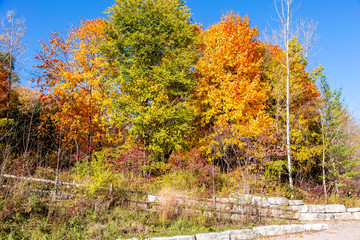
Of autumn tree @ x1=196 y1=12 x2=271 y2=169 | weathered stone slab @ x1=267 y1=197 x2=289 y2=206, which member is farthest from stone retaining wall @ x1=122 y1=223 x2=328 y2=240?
autumn tree @ x1=196 y1=12 x2=271 y2=169

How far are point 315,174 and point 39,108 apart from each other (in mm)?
20045

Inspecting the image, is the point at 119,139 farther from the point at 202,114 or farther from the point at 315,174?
the point at 315,174

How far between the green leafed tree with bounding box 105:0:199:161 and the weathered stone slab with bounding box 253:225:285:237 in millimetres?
5934

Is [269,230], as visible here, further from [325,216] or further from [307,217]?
[325,216]

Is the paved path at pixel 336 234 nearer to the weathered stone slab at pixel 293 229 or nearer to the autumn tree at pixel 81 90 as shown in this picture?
the weathered stone slab at pixel 293 229

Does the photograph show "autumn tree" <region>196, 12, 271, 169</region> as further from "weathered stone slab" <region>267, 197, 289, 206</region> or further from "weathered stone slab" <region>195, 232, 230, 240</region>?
"weathered stone slab" <region>195, 232, 230, 240</region>

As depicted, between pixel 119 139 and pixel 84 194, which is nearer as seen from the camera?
pixel 84 194

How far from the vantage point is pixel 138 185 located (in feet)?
29.7

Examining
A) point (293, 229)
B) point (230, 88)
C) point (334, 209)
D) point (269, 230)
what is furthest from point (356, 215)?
point (230, 88)

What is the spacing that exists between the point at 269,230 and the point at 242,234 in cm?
108

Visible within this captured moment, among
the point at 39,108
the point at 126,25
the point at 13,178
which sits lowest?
the point at 13,178

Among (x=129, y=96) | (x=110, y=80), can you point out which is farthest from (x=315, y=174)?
(x=110, y=80)

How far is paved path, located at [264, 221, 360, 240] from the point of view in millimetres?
6457

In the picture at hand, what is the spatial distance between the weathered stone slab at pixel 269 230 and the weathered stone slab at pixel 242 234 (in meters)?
0.16
